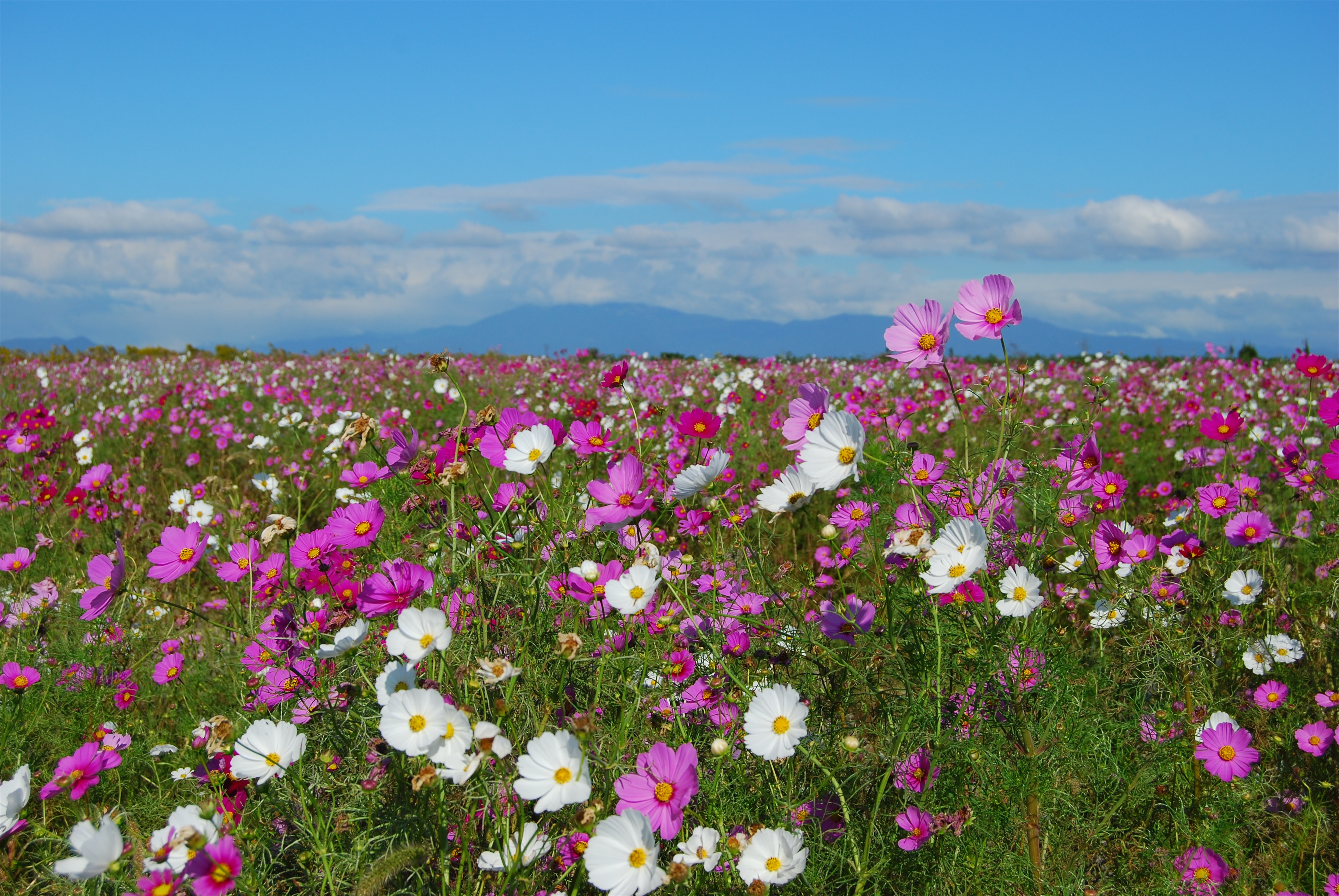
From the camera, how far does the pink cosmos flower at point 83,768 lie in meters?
1.65

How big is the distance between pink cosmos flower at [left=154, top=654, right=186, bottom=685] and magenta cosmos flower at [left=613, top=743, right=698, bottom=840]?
1624mm

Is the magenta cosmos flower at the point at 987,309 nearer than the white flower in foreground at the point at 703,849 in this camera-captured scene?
No

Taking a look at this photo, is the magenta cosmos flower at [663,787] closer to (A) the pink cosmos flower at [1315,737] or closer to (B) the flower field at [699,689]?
(B) the flower field at [699,689]

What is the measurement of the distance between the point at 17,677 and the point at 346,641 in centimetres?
151

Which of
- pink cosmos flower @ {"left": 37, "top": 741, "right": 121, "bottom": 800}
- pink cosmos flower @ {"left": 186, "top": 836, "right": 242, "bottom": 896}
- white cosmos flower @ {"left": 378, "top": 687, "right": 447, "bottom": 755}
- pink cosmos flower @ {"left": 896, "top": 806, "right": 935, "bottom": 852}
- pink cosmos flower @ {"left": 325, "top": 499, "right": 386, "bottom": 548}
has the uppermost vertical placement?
pink cosmos flower @ {"left": 325, "top": 499, "right": 386, "bottom": 548}

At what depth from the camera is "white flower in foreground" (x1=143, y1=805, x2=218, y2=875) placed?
1.13m

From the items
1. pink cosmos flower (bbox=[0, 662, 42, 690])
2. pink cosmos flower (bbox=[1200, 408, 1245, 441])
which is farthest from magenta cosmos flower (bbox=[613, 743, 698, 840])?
pink cosmos flower (bbox=[1200, 408, 1245, 441])

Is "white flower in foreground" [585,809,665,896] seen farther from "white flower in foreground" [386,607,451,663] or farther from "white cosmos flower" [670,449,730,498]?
"white cosmos flower" [670,449,730,498]

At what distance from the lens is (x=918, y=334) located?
151cm

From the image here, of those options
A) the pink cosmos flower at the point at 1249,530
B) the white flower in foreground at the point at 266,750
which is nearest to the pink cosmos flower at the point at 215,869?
the white flower in foreground at the point at 266,750

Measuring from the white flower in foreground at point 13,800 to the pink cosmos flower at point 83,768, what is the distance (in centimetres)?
13

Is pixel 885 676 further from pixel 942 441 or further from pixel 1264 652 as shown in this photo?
pixel 942 441

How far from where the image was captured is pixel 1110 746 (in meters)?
1.70

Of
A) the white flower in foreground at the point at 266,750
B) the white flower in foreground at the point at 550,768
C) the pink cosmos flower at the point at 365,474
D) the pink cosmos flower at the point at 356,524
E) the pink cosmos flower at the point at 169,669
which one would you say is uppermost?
the pink cosmos flower at the point at 365,474
